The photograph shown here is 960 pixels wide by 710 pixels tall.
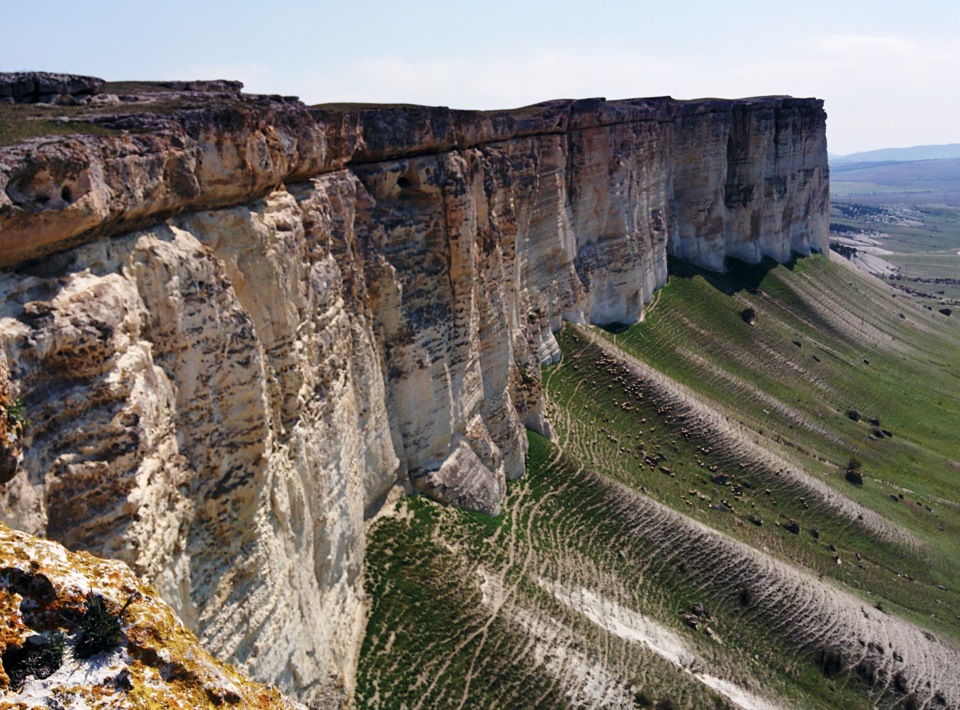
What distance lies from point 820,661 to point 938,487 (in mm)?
22297

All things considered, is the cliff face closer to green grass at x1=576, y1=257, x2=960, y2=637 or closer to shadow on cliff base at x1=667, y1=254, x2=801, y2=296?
green grass at x1=576, y1=257, x2=960, y2=637

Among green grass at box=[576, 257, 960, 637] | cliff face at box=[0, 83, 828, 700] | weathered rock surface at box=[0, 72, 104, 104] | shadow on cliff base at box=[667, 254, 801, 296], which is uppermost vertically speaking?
weathered rock surface at box=[0, 72, 104, 104]

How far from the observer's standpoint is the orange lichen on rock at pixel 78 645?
589 centimetres

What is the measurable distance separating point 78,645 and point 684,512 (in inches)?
1239

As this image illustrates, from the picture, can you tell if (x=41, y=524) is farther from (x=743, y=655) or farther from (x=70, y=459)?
(x=743, y=655)

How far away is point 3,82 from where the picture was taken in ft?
53.5

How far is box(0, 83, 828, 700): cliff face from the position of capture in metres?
10.9

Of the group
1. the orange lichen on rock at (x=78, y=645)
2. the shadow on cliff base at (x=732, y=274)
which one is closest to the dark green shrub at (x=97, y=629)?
the orange lichen on rock at (x=78, y=645)

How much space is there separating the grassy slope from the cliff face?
1929 millimetres

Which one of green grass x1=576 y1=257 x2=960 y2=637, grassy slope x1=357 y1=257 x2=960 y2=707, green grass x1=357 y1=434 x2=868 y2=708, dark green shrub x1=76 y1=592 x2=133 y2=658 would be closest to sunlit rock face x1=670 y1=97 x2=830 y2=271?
green grass x1=576 y1=257 x2=960 y2=637

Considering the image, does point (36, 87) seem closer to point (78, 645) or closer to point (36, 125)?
point (36, 125)

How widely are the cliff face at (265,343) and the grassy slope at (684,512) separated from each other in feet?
6.33

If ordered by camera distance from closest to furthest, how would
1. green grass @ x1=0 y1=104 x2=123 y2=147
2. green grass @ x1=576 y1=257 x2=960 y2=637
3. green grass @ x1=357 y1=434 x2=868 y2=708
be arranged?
green grass @ x1=0 y1=104 x2=123 y2=147
green grass @ x1=357 y1=434 x2=868 y2=708
green grass @ x1=576 y1=257 x2=960 y2=637

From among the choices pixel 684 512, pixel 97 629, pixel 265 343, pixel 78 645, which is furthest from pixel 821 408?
pixel 78 645
